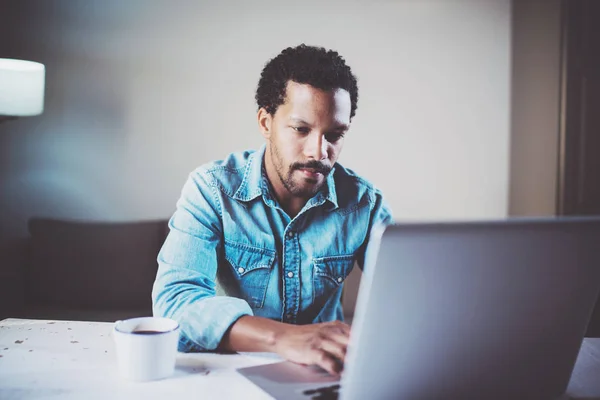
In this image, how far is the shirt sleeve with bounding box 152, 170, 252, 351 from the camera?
965mm

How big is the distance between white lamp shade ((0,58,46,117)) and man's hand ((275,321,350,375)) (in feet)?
6.32

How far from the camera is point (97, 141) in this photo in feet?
8.96

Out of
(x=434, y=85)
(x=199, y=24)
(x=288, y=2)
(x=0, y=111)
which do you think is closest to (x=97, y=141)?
(x=0, y=111)

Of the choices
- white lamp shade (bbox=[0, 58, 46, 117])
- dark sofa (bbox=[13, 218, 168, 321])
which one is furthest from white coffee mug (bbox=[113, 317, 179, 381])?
white lamp shade (bbox=[0, 58, 46, 117])

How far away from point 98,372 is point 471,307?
1.90 feet

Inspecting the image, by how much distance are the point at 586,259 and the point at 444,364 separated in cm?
22

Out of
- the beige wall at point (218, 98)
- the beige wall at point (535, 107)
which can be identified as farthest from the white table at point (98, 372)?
the beige wall at point (535, 107)

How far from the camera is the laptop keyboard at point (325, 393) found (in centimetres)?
73

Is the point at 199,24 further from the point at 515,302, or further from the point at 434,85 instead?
the point at 515,302

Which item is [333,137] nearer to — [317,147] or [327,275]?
[317,147]

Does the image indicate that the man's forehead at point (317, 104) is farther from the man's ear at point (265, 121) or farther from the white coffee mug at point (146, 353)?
the white coffee mug at point (146, 353)

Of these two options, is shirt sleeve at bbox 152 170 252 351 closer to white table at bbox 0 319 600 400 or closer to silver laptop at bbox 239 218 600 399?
white table at bbox 0 319 600 400

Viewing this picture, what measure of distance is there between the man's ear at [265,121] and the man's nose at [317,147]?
0.19 meters

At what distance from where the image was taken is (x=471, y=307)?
0.61m
